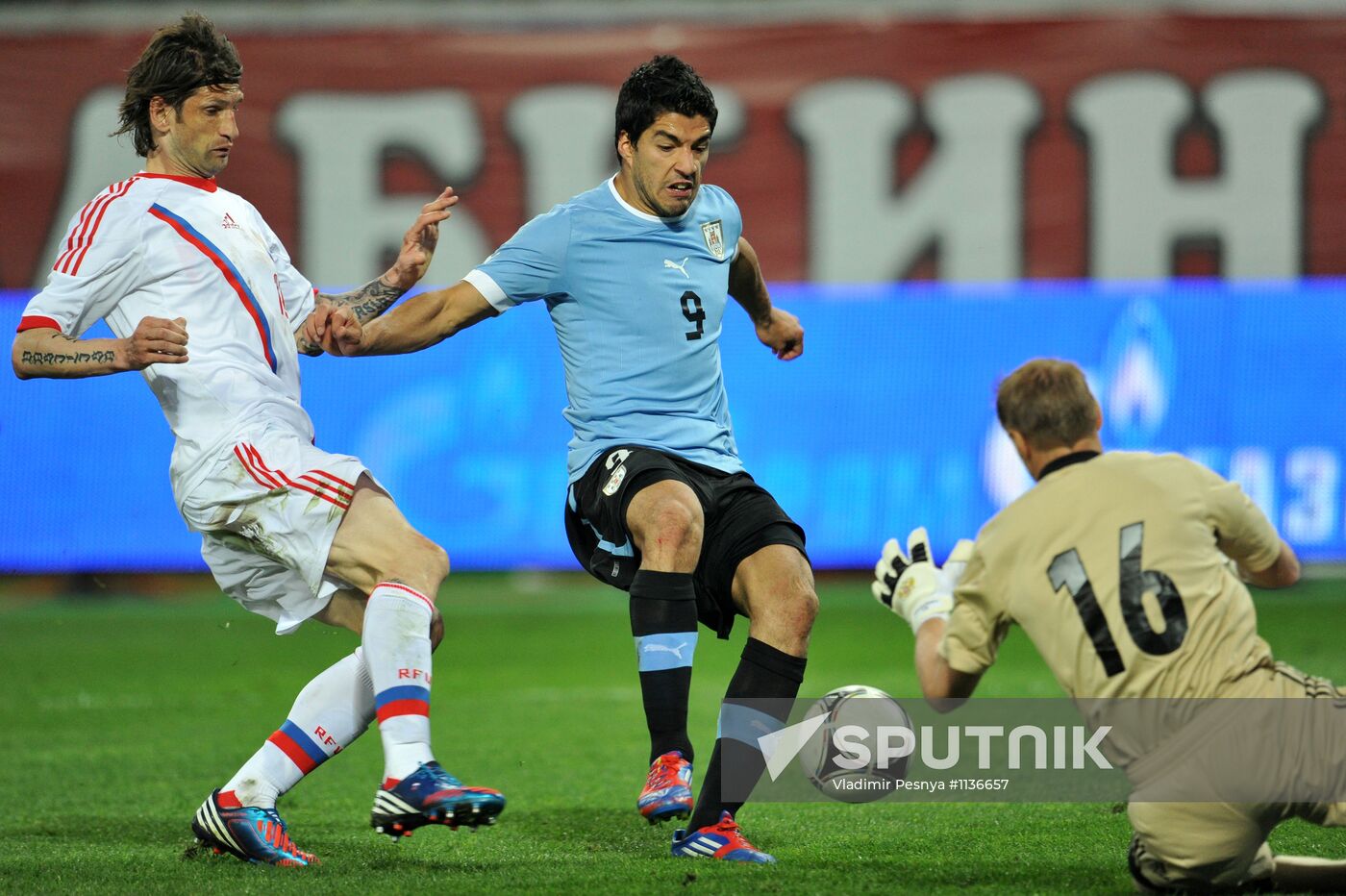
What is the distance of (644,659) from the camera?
4.43 metres

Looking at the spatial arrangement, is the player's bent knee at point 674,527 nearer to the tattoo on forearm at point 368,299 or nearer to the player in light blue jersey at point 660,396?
the player in light blue jersey at point 660,396

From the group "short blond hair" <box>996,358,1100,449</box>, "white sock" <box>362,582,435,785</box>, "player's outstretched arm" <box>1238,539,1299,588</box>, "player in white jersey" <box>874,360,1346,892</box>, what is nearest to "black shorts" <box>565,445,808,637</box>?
"white sock" <box>362,582,435,785</box>

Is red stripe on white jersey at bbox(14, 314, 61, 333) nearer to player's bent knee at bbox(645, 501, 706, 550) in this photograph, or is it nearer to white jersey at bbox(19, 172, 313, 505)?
white jersey at bbox(19, 172, 313, 505)

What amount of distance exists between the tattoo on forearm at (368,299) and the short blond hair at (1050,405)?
200 cm

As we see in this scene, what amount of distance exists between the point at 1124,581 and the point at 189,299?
2605 mm

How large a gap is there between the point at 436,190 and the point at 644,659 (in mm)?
11099

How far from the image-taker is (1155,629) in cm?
346

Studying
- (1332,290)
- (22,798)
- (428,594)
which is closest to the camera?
(428,594)

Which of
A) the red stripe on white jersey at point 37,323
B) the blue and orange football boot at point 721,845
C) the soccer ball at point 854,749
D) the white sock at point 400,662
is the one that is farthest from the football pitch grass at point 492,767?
the red stripe on white jersey at point 37,323

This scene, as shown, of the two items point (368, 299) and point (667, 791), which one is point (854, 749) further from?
point (368, 299)

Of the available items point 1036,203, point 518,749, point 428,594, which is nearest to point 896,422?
point 1036,203

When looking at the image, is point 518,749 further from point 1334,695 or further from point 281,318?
point 1334,695

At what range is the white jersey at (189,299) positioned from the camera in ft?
14.3

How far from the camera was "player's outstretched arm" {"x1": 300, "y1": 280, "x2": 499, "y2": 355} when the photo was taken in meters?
4.56
